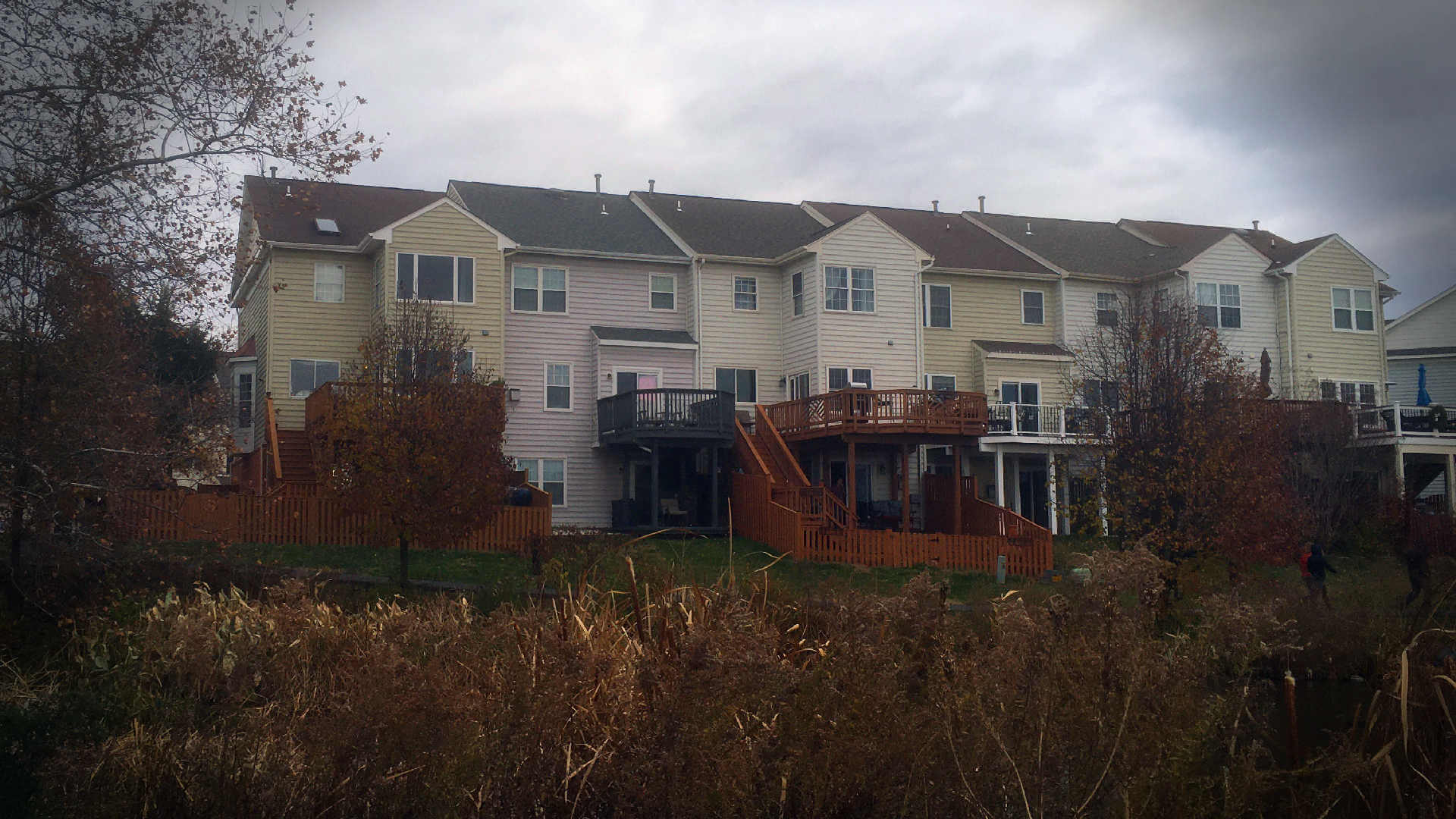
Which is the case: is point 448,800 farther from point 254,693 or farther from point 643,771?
point 254,693

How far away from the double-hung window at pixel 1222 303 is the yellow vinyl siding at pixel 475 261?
2073 cm

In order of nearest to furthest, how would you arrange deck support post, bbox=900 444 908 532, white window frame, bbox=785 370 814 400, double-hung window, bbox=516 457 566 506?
deck support post, bbox=900 444 908 532, double-hung window, bbox=516 457 566 506, white window frame, bbox=785 370 814 400

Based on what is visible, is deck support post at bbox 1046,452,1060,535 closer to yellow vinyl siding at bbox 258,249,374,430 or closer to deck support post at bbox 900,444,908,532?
deck support post at bbox 900,444,908,532

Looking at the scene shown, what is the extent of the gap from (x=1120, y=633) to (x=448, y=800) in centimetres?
361

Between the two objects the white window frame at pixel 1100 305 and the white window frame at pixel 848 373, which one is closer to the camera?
the white window frame at pixel 848 373

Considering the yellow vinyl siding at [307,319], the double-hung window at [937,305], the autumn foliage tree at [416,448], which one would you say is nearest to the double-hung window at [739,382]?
the double-hung window at [937,305]

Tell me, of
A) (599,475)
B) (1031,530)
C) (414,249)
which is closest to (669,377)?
(599,475)

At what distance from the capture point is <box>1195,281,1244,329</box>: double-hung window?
3697cm

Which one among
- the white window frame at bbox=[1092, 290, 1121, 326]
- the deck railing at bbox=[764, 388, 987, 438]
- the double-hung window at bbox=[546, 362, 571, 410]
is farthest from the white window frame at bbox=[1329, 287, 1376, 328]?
the double-hung window at bbox=[546, 362, 571, 410]

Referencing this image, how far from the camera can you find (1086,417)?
24.2 m

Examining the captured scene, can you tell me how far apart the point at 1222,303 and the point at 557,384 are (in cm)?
2027

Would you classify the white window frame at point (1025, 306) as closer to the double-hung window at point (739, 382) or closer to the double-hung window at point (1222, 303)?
the double-hung window at point (1222, 303)

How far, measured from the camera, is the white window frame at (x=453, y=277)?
30.7 meters

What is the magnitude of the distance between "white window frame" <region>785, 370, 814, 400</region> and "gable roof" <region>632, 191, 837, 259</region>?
3.50m
